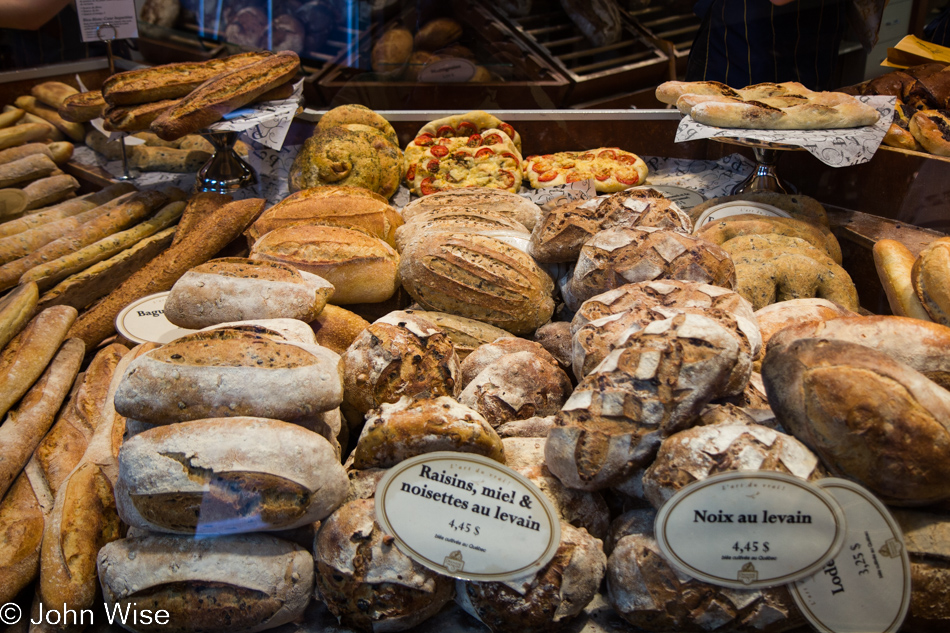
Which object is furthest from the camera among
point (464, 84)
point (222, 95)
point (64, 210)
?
point (464, 84)

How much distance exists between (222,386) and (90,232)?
1.86 meters

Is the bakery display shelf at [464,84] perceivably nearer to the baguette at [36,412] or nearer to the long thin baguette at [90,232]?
the long thin baguette at [90,232]

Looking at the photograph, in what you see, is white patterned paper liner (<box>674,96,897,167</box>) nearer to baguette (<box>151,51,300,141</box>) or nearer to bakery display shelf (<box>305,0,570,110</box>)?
bakery display shelf (<box>305,0,570,110</box>)

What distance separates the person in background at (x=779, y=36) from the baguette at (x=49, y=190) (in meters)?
3.55

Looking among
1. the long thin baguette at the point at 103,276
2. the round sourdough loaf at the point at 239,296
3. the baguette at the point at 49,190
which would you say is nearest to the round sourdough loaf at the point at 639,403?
the round sourdough loaf at the point at 239,296

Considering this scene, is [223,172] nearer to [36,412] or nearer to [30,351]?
[30,351]

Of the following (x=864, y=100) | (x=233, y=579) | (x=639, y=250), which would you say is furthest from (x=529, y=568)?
(x=864, y=100)

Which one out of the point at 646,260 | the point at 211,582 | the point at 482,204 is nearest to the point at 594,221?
the point at 646,260

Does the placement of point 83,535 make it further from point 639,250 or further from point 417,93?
point 417,93

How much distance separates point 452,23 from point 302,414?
97.5 inches

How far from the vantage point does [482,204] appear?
2541 mm

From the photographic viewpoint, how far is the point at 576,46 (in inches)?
133

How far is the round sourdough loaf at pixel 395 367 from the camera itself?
5.36 feet

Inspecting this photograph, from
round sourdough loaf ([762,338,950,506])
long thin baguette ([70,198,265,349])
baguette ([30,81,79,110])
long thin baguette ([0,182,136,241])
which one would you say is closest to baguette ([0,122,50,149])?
baguette ([30,81,79,110])
